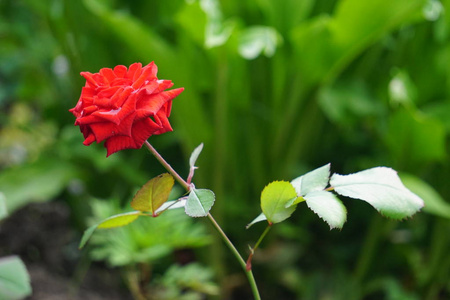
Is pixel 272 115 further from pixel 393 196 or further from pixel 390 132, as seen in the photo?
pixel 393 196

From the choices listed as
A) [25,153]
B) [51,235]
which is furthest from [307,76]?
[25,153]

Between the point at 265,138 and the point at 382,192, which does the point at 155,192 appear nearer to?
the point at 382,192

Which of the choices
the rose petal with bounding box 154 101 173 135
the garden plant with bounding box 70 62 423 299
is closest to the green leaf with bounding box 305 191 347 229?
the garden plant with bounding box 70 62 423 299

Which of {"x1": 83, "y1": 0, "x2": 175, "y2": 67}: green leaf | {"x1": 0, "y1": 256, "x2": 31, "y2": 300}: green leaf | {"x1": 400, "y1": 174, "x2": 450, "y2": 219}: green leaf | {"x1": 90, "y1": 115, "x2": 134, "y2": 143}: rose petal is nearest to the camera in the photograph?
{"x1": 90, "y1": 115, "x2": 134, "y2": 143}: rose petal

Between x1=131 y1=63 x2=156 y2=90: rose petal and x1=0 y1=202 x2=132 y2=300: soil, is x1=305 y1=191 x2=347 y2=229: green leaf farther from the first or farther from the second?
x1=0 y1=202 x2=132 y2=300: soil

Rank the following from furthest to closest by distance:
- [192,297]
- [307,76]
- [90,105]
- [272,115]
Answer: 1. [272,115]
2. [307,76]
3. [192,297]
4. [90,105]

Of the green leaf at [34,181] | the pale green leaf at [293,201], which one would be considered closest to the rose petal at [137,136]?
the pale green leaf at [293,201]
